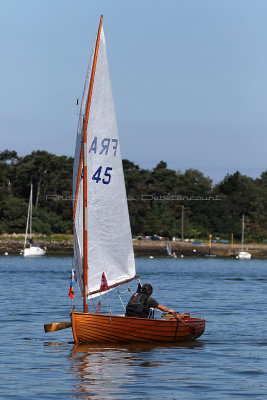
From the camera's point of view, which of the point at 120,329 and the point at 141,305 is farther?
the point at 141,305

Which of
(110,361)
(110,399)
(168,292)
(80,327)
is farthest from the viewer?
(168,292)

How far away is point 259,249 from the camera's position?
184875mm

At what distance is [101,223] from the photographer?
98.3 ft

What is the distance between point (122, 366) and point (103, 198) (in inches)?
253

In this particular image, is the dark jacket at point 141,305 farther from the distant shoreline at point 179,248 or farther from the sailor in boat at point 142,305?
the distant shoreline at point 179,248

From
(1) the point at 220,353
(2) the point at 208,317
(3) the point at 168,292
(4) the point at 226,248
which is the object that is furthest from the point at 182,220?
(1) the point at 220,353

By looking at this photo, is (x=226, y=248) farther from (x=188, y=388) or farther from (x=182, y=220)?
(x=188, y=388)

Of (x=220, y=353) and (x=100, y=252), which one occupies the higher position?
(x=100, y=252)

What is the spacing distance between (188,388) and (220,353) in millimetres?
7367

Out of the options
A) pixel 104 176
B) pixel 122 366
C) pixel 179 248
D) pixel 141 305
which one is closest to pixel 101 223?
pixel 104 176

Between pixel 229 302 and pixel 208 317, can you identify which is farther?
pixel 229 302

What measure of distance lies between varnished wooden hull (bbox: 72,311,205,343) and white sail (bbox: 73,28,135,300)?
4.95ft

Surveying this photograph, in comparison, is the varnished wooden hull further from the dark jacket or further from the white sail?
the white sail

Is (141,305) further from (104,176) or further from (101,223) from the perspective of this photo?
(104,176)
